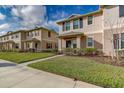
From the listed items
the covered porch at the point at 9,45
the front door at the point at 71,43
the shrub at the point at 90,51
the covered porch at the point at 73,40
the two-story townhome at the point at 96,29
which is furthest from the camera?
the covered porch at the point at 9,45

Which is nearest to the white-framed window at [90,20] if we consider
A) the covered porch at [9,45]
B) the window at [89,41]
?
the window at [89,41]

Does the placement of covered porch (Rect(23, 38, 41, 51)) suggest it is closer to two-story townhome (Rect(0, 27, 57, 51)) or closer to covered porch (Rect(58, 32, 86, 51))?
two-story townhome (Rect(0, 27, 57, 51))

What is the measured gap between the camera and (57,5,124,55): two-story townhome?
516 inches

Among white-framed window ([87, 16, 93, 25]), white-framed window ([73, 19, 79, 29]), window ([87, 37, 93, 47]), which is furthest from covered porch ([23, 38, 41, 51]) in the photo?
white-framed window ([87, 16, 93, 25])

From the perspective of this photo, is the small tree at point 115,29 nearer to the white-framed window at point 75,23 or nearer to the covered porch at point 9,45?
the white-framed window at point 75,23

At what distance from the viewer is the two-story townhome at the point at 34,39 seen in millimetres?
29297

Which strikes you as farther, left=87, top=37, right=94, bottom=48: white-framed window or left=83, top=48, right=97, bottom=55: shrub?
left=87, top=37, right=94, bottom=48: white-framed window

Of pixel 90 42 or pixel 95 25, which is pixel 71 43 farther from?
pixel 95 25

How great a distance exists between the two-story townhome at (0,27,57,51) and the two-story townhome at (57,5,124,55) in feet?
29.1

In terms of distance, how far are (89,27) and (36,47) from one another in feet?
53.9

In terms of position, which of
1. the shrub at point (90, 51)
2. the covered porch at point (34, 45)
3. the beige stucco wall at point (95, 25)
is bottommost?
the shrub at point (90, 51)

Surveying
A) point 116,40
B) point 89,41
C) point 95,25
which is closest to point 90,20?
point 95,25
